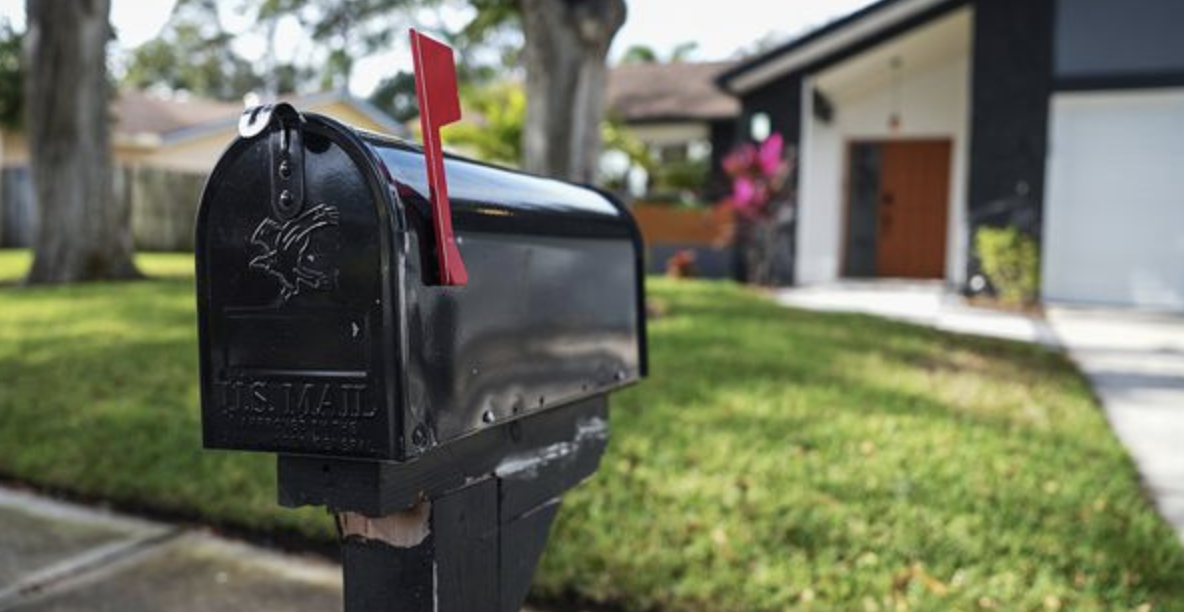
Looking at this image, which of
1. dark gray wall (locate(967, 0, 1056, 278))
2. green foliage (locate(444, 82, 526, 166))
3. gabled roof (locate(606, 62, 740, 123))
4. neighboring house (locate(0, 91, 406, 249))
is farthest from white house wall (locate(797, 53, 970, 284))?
neighboring house (locate(0, 91, 406, 249))

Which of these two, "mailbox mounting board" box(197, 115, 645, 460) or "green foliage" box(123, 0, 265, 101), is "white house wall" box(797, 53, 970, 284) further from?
"green foliage" box(123, 0, 265, 101)

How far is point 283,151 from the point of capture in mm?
1321

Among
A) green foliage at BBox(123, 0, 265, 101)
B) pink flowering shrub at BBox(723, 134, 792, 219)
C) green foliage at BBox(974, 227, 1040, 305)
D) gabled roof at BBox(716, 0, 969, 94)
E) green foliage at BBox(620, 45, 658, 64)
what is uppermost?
green foliage at BBox(123, 0, 265, 101)

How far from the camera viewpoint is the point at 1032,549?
10.5 ft

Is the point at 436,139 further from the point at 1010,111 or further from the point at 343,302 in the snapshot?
the point at 1010,111

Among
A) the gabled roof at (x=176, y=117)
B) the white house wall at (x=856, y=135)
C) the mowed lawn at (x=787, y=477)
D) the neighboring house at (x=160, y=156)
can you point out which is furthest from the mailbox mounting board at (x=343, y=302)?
the gabled roof at (x=176, y=117)

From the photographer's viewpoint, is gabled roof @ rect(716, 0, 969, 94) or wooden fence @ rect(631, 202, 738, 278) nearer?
gabled roof @ rect(716, 0, 969, 94)

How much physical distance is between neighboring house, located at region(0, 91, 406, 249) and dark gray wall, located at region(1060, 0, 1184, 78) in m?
12.3

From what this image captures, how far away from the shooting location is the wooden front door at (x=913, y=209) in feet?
49.5

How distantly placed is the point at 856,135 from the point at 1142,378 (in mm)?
8982

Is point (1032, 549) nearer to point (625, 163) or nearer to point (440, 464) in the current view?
point (440, 464)

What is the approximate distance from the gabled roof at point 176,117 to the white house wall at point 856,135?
9150 millimetres

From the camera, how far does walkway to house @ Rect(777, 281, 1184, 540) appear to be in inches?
176

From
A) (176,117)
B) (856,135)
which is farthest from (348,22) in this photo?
(856,135)
